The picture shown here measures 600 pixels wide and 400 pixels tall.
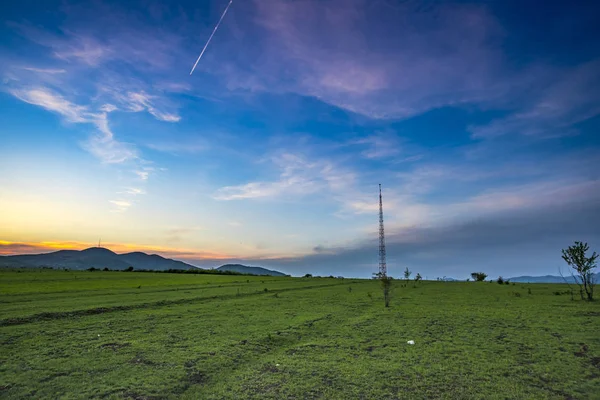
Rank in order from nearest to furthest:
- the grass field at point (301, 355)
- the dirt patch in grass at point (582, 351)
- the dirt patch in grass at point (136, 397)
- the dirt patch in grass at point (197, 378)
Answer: the dirt patch in grass at point (136, 397) < the grass field at point (301, 355) < the dirt patch in grass at point (197, 378) < the dirt patch in grass at point (582, 351)

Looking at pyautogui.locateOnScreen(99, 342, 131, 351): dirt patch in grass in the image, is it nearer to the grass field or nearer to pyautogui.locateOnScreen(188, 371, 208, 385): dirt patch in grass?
the grass field

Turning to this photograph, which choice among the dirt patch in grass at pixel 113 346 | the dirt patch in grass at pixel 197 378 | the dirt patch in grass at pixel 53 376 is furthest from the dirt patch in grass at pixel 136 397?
the dirt patch in grass at pixel 113 346

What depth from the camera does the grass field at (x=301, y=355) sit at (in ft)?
19.2

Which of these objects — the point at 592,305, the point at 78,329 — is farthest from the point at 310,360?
the point at 592,305

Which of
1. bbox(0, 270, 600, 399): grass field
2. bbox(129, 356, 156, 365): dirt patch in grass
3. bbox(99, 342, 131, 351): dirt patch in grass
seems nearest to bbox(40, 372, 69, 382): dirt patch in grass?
bbox(0, 270, 600, 399): grass field

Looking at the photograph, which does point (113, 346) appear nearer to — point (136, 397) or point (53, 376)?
point (53, 376)

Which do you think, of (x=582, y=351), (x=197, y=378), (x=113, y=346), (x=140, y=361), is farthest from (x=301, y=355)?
(x=582, y=351)

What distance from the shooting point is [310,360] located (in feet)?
24.5

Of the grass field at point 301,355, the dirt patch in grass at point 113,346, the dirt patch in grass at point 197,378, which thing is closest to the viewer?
the grass field at point 301,355

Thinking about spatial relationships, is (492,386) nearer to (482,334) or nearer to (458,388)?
(458,388)

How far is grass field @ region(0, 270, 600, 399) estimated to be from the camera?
5848mm

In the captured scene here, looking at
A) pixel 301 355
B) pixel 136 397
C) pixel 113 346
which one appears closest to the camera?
pixel 136 397

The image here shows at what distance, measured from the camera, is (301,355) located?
7.89m

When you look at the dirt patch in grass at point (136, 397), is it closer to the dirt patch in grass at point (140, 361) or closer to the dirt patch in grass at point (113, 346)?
the dirt patch in grass at point (140, 361)
